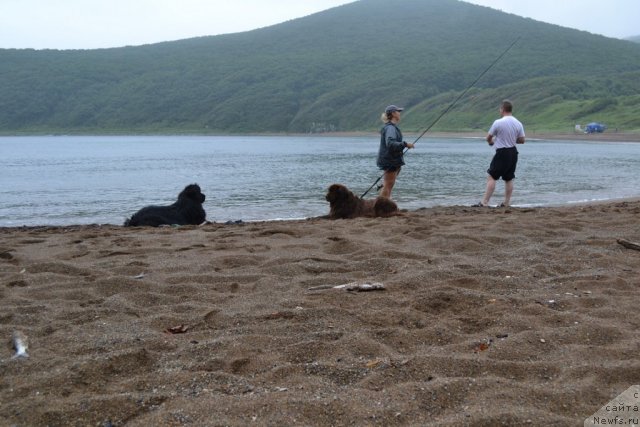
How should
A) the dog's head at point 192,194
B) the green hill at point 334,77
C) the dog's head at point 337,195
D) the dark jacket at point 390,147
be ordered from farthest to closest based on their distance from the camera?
the green hill at point 334,77, the dog's head at point 192,194, the dog's head at point 337,195, the dark jacket at point 390,147

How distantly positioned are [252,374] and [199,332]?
0.70 m

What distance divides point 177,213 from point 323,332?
6.17 m

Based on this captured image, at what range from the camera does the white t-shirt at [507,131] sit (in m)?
9.52

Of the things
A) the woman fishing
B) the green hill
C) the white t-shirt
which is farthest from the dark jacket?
the green hill

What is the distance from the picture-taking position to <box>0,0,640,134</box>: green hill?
76250mm

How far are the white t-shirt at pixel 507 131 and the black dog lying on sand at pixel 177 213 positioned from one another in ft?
16.4

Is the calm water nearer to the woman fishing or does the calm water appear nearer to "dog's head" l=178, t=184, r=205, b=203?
"dog's head" l=178, t=184, r=205, b=203

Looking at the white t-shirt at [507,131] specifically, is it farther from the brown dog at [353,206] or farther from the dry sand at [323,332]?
the dry sand at [323,332]

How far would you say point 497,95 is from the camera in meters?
76.1

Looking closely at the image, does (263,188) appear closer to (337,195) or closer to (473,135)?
(337,195)

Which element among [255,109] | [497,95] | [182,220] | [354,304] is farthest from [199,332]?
[255,109]

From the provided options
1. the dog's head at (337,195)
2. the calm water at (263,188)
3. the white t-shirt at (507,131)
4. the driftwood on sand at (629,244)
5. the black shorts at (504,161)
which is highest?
the white t-shirt at (507,131)

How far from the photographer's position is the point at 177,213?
9.02 meters

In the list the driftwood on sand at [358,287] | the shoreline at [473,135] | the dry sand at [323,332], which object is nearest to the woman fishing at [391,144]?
the dry sand at [323,332]
